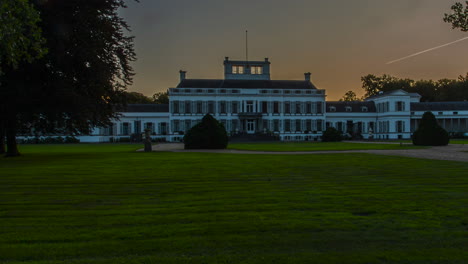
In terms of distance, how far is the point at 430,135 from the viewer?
3031 centimetres

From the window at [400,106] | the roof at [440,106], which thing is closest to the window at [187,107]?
the window at [400,106]

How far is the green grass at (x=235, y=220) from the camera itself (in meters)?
3.76

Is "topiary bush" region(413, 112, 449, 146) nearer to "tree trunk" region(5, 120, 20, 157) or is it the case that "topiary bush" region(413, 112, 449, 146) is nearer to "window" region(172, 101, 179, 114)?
"tree trunk" region(5, 120, 20, 157)

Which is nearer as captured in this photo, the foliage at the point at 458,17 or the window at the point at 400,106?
the foliage at the point at 458,17

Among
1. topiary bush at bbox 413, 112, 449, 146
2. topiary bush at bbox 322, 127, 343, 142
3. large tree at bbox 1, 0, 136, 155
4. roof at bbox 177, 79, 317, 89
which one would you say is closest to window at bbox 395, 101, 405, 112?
roof at bbox 177, 79, 317, 89

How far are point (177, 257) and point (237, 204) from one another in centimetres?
250

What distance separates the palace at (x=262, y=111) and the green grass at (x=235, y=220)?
43721 millimetres

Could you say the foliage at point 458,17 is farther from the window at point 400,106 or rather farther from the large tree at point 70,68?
the window at point 400,106

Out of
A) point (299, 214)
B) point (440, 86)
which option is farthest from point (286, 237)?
point (440, 86)

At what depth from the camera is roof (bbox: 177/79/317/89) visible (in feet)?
180

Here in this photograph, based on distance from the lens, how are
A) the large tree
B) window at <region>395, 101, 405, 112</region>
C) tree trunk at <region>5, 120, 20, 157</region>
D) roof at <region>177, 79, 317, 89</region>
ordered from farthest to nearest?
window at <region>395, 101, 405, 112</region> < roof at <region>177, 79, 317, 89</region> < tree trunk at <region>5, 120, 20, 157</region> < the large tree

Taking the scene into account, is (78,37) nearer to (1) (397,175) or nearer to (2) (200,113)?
(1) (397,175)

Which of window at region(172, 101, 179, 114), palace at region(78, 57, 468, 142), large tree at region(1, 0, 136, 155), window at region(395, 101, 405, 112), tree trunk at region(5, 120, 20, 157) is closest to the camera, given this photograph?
large tree at region(1, 0, 136, 155)

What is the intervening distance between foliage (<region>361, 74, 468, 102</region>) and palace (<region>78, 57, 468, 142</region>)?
15.0 meters
